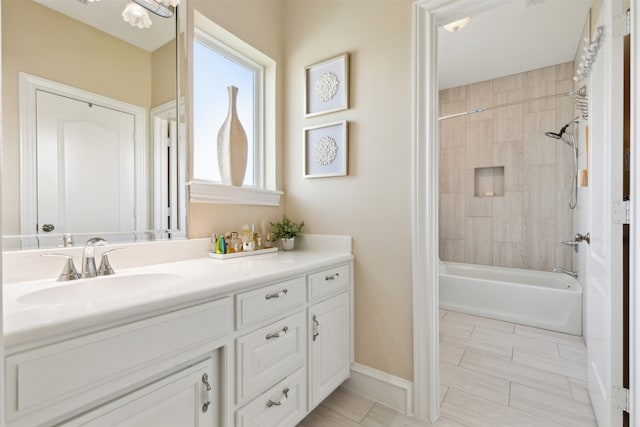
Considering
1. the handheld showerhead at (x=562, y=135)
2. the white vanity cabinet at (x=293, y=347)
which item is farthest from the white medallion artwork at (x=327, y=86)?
the handheld showerhead at (x=562, y=135)

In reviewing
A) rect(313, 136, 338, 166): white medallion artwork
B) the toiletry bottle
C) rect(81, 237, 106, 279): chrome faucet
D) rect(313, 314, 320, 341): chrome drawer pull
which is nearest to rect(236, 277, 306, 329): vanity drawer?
rect(313, 314, 320, 341): chrome drawer pull

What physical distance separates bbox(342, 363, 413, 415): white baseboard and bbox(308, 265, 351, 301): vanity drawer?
511 mm

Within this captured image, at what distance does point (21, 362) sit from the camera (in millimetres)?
697

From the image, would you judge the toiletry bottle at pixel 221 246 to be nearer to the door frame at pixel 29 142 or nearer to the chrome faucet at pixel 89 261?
the chrome faucet at pixel 89 261

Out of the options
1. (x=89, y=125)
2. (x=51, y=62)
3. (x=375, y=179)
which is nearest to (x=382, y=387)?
(x=375, y=179)

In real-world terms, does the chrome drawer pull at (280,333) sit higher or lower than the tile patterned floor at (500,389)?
higher

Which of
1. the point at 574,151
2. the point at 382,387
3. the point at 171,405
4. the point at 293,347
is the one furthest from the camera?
the point at 574,151

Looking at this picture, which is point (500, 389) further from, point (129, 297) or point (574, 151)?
point (574, 151)

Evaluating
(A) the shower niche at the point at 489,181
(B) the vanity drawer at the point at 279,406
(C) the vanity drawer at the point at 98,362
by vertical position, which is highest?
(A) the shower niche at the point at 489,181

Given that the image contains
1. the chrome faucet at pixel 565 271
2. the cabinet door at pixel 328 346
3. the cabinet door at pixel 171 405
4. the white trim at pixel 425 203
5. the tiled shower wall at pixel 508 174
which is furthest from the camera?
the tiled shower wall at pixel 508 174

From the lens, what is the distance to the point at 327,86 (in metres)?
1.96

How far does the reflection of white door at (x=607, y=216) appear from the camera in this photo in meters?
1.30

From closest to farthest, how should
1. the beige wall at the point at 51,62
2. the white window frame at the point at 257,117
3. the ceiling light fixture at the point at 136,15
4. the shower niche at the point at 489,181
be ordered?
the beige wall at the point at 51,62, the ceiling light fixture at the point at 136,15, the white window frame at the point at 257,117, the shower niche at the point at 489,181

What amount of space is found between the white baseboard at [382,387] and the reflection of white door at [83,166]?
1464 millimetres
